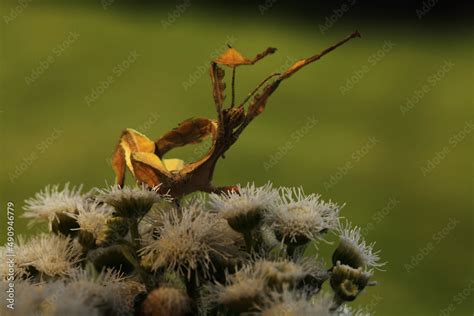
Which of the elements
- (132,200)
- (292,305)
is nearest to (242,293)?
(292,305)

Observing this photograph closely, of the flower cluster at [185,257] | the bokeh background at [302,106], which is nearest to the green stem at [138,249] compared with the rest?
the flower cluster at [185,257]

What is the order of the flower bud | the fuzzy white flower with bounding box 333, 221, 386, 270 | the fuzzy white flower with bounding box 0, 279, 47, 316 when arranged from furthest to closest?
the fuzzy white flower with bounding box 333, 221, 386, 270 → the flower bud → the fuzzy white flower with bounding box 0, 279, 47, 316

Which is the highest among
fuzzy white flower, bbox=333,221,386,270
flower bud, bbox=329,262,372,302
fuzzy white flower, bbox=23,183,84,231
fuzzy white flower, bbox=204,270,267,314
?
fuzzy white flower, bbox=23,183,84,231

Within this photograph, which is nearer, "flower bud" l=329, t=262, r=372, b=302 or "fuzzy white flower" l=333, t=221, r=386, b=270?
"flower bud" l=329, t=262, r=372, b=302

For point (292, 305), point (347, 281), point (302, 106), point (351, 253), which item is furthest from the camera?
point (302, 106)

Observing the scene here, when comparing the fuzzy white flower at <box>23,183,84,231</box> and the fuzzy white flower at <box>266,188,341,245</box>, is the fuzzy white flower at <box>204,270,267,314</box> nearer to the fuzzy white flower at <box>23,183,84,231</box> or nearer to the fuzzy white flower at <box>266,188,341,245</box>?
the fuzzy white flower at <box>266,188,341,245</box>

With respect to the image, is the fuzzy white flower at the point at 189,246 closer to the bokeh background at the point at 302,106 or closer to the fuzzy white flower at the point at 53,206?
the fuzzy white flower at the point at 53,206

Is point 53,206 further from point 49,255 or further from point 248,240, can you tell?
point 248,240

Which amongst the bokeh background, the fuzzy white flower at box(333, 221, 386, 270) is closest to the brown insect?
the fuzzy white flower at box(333, 221, 386, 270)
